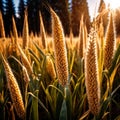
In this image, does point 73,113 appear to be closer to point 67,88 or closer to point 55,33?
point 67,88

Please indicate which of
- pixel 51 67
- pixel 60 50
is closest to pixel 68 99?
pixel 60 50

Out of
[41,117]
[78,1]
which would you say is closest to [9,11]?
[78,1]

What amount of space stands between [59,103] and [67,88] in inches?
12.1

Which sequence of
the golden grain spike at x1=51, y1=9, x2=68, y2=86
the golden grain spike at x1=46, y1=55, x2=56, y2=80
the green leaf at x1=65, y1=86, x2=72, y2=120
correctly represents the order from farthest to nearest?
1. the golden grain spike at x1=46, y1=55, x2=56, y2=80
2. the green leaf at x1=65, y1=86, x2=72, y2=120
3. the golden grain spike at x1=51, y1=9, x2=68, y2=86

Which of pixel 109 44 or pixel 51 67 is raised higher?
pixel 109 44

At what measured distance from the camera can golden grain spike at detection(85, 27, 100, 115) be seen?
1465 millimetres

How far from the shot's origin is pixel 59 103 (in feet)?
6.74

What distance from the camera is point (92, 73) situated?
150 centimetres

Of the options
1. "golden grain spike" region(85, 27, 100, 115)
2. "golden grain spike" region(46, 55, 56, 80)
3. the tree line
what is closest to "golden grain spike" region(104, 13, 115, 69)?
"golden grain spike" region(85, 27, 100, 115)

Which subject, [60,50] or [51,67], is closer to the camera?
[60,50]

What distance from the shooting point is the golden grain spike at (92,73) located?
146 cm

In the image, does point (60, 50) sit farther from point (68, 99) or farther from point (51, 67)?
point (51, 67)

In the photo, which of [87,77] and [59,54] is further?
[59,54]

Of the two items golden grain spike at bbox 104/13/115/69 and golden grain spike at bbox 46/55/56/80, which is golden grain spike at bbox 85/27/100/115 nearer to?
golden grain spike at bbox 104/13/115/69
